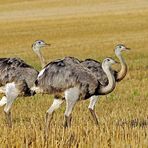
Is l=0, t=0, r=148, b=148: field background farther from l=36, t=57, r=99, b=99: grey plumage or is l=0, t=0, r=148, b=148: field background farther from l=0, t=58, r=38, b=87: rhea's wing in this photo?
l=0, t=58, r=38, b=87: rhea's wing

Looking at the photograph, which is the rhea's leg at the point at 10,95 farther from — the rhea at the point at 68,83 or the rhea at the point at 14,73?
the rhea at the point at 68,83

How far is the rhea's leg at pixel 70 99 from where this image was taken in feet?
35.3

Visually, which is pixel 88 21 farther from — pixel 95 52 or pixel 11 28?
pixel 95 52

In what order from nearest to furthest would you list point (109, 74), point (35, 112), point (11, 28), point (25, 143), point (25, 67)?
1. point (25, 143)
2. point (109, 74)
3. point (25, 67)
4. point (35, 112)
5. point (11, 28)

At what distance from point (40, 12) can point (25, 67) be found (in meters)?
57.0

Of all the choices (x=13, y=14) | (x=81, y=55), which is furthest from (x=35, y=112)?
(x=13, y=14)

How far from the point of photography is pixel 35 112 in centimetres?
1321

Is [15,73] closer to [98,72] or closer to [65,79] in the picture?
[65,79]

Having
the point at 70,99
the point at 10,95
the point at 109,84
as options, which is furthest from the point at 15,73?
the point at 109,84

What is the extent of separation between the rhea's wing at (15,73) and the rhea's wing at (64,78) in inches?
24.8

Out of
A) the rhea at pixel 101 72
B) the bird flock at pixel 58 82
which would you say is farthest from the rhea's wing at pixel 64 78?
the rhea at pixel 101 72

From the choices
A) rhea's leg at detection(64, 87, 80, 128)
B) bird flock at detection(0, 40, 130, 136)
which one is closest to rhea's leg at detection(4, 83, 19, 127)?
bird flock at detection(0, 40, 130, 136)

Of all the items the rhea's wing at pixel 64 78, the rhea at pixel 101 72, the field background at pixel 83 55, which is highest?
the rhea's wing at pixel 64 78

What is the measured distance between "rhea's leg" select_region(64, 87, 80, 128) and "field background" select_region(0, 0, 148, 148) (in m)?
0.16
